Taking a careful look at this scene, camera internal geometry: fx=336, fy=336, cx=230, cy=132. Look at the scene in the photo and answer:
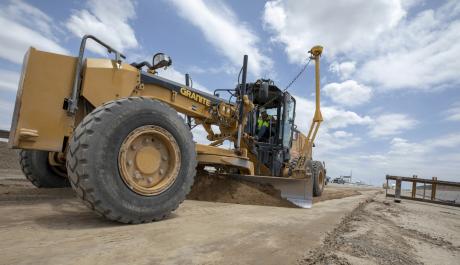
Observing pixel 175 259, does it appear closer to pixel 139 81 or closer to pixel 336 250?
pixel 336 250

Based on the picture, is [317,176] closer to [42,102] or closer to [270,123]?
[270,123]

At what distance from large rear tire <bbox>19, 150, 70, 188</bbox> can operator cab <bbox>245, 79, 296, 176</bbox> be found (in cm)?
437

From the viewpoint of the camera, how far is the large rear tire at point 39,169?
19.4 ft

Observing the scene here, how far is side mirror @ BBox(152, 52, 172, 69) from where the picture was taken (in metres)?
5.31

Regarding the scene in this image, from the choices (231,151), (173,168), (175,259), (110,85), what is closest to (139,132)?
(173,168)

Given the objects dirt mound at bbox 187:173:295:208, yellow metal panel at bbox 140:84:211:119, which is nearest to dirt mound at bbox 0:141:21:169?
dirt mound at bbox 187:173:295:208

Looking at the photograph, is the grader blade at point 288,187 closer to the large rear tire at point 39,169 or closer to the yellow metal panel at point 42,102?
the large rear tire at point 39,169

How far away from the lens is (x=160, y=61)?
535 cm

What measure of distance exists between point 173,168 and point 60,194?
2.62m

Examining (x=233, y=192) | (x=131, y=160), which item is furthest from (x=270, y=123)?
(x=131, y=160)

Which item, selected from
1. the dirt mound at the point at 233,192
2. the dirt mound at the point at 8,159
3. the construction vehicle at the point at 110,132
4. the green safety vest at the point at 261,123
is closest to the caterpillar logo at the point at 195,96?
the construction vehicle at the point at 110,132

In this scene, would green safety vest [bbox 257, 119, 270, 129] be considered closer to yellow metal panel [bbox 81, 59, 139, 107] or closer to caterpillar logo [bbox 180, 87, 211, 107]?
caterpillar logo [bbox 180, 87, 211, 107]

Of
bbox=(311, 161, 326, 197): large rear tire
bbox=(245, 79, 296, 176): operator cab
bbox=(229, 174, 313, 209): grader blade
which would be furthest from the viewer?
bbox=(311, 161, 326, 197): large rear tire

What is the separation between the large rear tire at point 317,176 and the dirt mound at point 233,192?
4115mm
